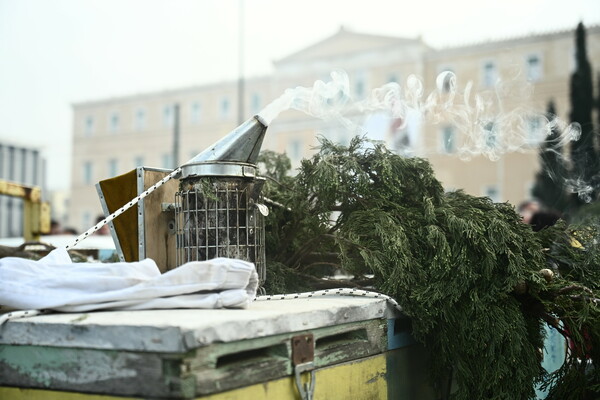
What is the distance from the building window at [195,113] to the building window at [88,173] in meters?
10.1

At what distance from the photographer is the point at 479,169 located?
117 ft

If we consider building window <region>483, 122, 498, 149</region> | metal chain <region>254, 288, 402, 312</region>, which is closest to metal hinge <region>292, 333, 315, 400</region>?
metal chain <region>254, 288, 402, 312</region>

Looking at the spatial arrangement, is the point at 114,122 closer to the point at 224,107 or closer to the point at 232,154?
the point at 224,107

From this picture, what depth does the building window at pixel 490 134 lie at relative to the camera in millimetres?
5109

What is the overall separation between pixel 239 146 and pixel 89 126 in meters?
49.6

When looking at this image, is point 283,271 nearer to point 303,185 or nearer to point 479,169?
point 303,185

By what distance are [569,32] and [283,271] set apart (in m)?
25.3

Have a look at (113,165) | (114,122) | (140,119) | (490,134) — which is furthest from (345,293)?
(114,122)

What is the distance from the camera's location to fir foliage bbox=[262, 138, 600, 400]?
3268 mm

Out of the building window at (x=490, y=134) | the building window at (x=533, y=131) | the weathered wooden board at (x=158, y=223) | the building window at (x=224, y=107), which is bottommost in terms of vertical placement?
the weathered wooden board at (x=158, y=223)

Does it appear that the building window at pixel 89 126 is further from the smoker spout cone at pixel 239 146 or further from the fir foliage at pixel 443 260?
the smoker spout cone at pixel 239 146

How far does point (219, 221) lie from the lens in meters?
3.37

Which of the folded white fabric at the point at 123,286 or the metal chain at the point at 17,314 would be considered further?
the folded white fabric at the point at 123,286

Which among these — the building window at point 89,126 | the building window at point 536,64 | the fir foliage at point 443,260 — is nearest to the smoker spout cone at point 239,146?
the fir foliage at point 443,260
